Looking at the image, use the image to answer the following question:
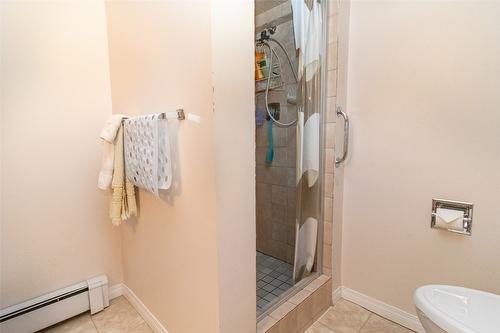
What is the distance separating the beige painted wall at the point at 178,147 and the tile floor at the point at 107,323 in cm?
13

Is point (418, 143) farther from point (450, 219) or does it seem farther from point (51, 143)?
point (51, 143)

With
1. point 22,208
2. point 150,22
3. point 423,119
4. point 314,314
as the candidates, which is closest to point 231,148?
point 150,22

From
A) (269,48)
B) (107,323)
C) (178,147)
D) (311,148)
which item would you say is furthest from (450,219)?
(107,323)

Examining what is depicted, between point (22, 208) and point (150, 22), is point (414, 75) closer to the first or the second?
point (150, 22)

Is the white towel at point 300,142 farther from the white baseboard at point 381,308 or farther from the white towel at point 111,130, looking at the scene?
the white towel at point 111,130

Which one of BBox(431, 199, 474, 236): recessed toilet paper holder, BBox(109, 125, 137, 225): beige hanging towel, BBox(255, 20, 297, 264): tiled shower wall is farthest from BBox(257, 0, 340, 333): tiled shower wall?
BBox(109, 125, 137, 225): beige hanging towel

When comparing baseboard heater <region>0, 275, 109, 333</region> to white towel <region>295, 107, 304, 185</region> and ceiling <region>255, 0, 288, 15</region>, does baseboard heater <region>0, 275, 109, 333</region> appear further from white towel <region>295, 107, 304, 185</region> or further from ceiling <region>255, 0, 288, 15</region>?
ceiling <region>255, 0, 288, 15</region>

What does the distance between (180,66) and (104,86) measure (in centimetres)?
86

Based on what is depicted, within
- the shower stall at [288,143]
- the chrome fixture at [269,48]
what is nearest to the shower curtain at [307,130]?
the shower stall at [288,143]

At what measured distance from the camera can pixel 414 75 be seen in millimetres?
1363

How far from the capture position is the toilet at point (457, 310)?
2.98 feet

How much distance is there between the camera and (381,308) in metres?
1.57

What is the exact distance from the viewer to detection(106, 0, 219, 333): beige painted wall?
0.96 m

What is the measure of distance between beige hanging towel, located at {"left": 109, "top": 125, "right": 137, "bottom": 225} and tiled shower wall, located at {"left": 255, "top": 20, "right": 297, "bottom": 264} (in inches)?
43.0
